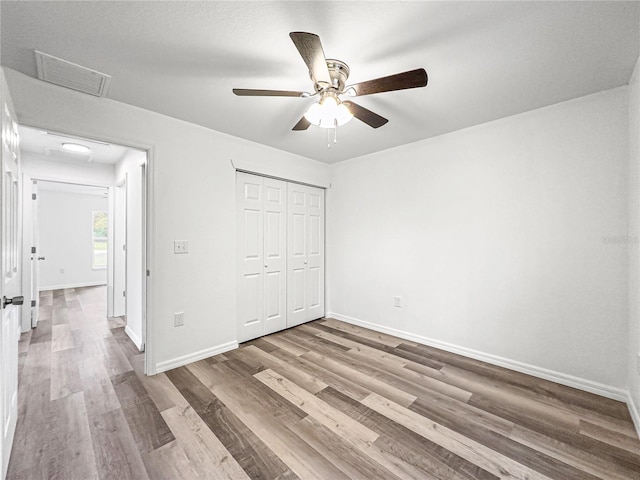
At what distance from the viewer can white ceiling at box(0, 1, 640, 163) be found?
1.35 meters

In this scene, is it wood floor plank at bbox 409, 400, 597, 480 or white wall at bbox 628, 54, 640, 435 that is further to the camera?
white wall at bbox 628, 54, 640, 435

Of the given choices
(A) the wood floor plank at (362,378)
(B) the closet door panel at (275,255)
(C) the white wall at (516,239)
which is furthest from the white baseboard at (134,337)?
(C) the white wall at (516,239)

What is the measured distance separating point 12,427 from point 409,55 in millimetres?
3205

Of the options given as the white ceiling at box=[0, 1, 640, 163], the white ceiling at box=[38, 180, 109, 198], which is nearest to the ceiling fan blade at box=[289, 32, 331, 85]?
the white ceiling at box=[0, 1, 640, 163]

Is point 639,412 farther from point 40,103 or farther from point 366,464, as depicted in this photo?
point 40,103

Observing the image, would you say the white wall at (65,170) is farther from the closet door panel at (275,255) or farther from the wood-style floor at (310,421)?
the closet door panel at (275,255)

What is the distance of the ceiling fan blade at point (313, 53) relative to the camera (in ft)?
3.83

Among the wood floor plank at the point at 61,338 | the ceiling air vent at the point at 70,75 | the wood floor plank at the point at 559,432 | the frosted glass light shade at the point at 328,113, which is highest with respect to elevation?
the ceiling air vent at the point at 70,75

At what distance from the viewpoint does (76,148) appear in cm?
343

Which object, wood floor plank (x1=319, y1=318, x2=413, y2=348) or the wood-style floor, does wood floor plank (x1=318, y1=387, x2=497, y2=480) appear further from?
wood floor plank (x1=319, y1=318, x2=413, y2=348)

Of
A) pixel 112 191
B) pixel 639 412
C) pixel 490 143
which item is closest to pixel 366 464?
pixel 639 412

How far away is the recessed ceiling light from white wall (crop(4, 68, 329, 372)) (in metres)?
1.72

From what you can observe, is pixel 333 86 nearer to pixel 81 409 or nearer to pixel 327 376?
pixel 327 376

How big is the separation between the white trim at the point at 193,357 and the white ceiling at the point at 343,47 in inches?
89.2
